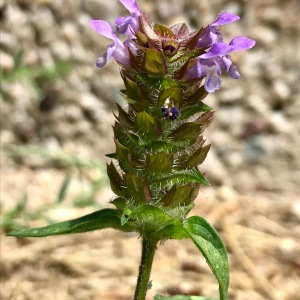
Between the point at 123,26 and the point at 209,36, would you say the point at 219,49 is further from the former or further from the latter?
the point at 123,26

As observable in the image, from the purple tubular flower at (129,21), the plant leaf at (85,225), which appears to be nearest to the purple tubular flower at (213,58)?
the purple tubular flower at (129,21)

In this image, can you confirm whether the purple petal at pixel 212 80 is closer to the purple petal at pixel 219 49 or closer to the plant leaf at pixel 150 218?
the purple petal at pixel 219 49

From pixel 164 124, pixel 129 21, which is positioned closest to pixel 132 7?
pixel 129 21

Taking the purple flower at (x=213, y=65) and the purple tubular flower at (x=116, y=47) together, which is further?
the purple tubular flower at (x=116, y=47)

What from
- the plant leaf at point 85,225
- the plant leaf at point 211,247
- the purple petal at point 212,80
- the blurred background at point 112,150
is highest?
the blurred background at point 112,150

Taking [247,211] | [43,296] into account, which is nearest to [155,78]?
[43,296]

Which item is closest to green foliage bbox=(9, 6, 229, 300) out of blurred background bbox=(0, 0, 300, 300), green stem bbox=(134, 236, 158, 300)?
green stem bbox=(134, 236, 158, 300)

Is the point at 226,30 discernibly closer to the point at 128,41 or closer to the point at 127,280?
the point at 127,280
